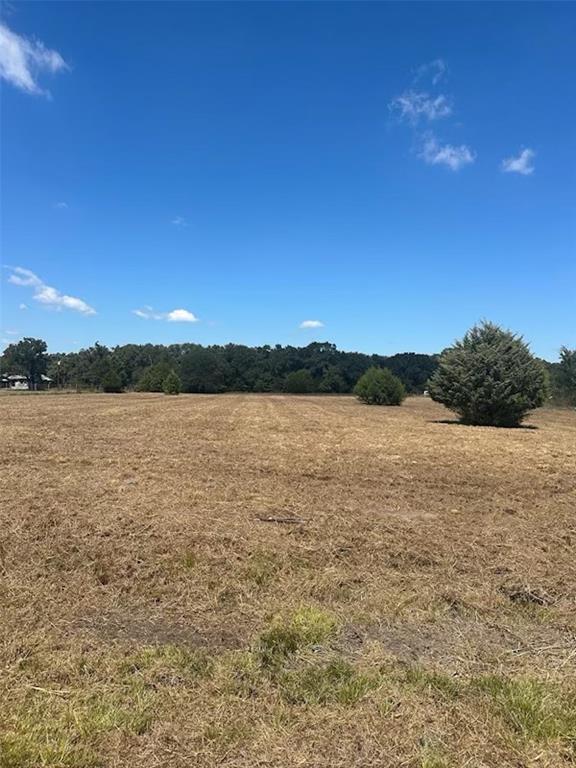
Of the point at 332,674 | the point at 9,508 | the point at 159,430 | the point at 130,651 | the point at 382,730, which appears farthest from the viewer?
the point at 159,430

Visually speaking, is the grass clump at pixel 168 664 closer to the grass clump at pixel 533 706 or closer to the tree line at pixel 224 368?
the grass clump at pixel 533 706

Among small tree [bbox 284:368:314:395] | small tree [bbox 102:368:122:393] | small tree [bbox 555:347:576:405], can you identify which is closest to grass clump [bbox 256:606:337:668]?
small tree [bbox 555:347:576:405]

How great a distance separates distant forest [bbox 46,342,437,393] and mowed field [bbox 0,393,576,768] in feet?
271

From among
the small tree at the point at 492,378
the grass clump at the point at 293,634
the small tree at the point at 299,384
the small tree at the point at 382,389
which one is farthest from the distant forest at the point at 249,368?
the grass clump at the point at 293,634

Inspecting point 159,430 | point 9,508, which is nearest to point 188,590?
point 9,508

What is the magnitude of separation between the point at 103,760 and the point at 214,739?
47 cm

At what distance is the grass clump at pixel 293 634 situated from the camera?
10.8 feet

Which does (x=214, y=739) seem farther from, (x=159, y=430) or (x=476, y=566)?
(x=159, y=430)

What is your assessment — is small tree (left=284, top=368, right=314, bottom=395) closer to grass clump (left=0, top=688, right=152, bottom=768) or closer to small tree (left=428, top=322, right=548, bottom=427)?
small tree (left=428, top=322, right=548, bottom=427)

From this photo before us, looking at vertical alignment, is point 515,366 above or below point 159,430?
above

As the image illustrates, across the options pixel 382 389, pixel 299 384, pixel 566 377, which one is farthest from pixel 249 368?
pixel 566 377

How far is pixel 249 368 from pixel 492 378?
3572 inches

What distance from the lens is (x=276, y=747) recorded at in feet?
7.80

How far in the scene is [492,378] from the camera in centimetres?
2512
